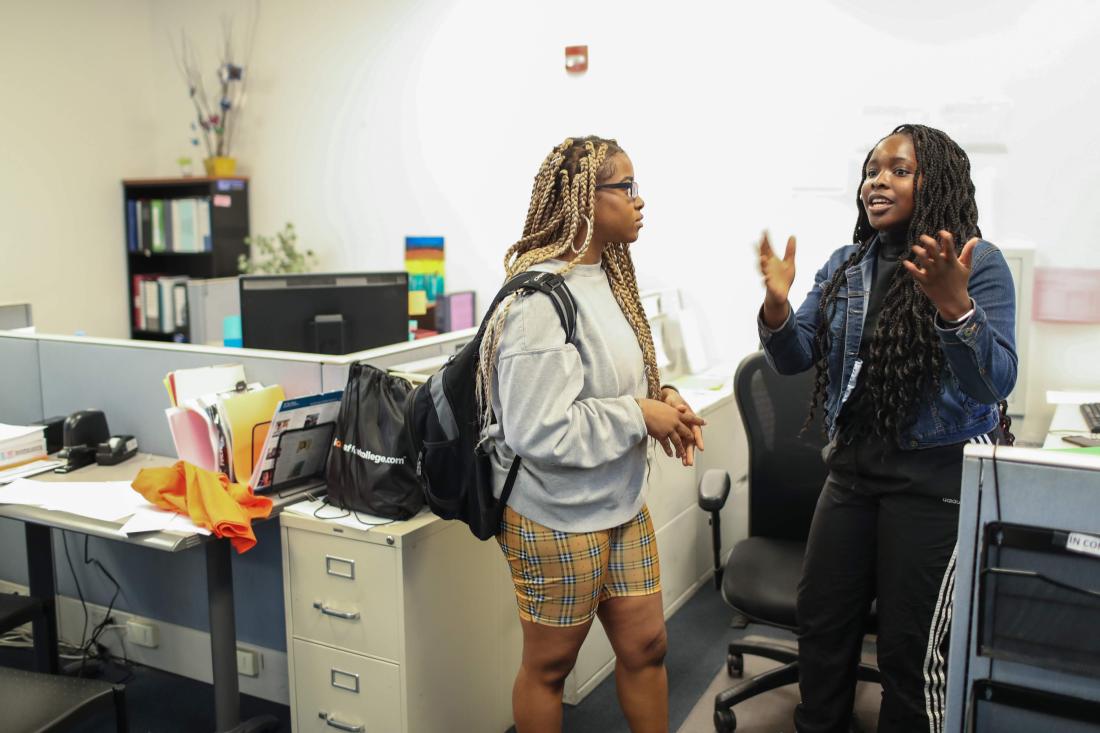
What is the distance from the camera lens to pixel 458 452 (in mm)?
1813

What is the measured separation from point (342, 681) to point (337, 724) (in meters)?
0.10

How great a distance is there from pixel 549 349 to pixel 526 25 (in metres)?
2.87

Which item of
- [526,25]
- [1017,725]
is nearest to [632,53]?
[526,25]

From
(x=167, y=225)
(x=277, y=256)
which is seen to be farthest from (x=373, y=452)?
(x=167, y=225)

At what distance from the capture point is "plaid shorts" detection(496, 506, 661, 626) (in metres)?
1.73

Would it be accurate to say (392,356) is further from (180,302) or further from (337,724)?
(180,302)

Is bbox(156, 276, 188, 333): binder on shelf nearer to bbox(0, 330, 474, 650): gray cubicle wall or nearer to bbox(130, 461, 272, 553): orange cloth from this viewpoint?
bbox(0, 330, 474, 650): gray cubicle wall

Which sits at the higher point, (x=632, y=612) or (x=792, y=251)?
(x=792, y=251)

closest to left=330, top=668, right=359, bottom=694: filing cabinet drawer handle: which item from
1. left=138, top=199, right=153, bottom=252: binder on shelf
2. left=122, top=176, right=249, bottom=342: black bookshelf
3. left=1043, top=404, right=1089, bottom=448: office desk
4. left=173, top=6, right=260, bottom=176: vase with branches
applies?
left=1043, top=404, right=1089, bottom=448: office desk

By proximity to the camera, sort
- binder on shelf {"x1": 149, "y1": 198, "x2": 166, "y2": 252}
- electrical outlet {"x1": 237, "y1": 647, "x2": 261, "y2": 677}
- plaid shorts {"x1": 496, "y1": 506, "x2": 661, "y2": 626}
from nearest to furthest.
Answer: plaid shorts {"x1": 496, "y1": 506, "x2": 661, "y2": 626}
electrical outlet {"x1": 237, "y1": 647, "x2": 261, "y2": 677}
binder on shelf {"x1": 149, "y1": 198, "x2": 166, "y2": 252}

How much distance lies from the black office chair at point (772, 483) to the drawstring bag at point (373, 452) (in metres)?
0.82

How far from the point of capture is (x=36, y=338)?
9.39 feet

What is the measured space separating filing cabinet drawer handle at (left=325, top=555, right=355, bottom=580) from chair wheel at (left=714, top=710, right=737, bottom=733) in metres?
1.04

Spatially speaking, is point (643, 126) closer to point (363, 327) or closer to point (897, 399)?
point (363, 327)
